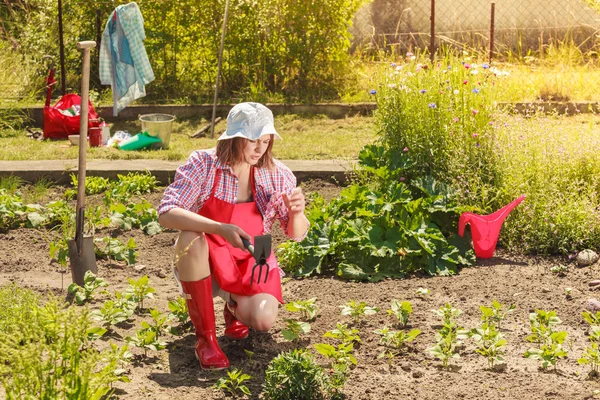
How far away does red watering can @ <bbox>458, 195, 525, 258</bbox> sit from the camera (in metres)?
4.92

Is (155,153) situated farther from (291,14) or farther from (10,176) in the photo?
(291,14)

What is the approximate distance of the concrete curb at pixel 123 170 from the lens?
6539 millimetres

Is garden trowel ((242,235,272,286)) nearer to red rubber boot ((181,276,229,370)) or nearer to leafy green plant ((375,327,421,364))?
red rubber boot ((181,276,229,370))

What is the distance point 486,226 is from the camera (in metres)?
4.93

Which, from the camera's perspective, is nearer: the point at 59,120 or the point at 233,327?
the point at 233,327

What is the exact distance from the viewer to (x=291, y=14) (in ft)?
32.0

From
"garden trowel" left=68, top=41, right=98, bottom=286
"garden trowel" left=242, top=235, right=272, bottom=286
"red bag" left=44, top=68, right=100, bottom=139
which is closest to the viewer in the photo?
"garden trowel" left=242, top=235, right=272, bottom=286

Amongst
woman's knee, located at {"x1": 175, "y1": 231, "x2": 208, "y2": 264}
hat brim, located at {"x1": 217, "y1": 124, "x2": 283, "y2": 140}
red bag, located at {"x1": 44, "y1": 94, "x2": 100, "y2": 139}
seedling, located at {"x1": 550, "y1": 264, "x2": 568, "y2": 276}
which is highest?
hat brim, located at {"x1": 217, "y1": 124, "x2": 283, "y2": 140}

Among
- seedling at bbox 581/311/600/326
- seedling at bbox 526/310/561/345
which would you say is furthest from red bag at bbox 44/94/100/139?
seedling at bbox 581/311/600/326

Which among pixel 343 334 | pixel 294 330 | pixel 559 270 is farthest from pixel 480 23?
pixel 343 334

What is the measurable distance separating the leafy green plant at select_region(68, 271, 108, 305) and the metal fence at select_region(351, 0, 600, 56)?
7455mm

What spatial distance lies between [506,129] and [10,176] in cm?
352

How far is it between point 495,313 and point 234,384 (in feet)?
4.22

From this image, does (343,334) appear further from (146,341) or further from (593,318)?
(593,318)
